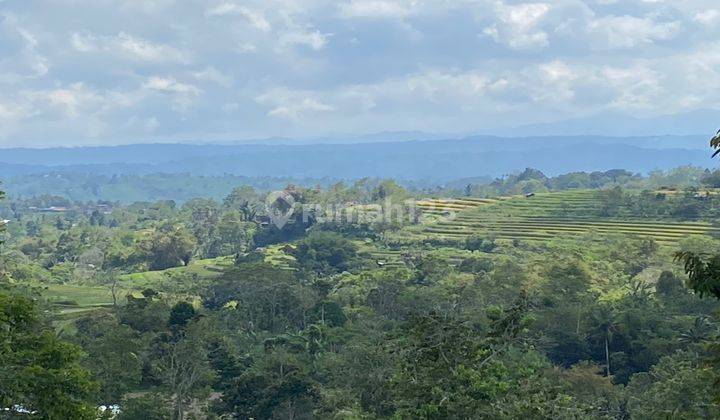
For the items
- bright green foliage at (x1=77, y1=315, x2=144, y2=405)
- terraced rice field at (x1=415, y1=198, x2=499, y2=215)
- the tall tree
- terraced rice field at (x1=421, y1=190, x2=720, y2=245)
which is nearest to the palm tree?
bright green foliage at (x1=77, y1=315, x2=144, y2=405)

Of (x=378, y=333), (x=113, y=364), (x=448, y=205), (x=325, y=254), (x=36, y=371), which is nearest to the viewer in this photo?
(x=36, y=371)

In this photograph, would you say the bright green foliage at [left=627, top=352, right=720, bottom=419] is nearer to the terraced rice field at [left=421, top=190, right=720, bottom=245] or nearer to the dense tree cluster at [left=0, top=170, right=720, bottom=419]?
the dense tree cluster at [left=0, top=170, right=720, bottom=419]

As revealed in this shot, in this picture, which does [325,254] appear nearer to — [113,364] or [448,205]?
[448,205]

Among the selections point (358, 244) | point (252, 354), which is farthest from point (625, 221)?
point (252, 354)

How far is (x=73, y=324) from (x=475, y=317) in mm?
22644

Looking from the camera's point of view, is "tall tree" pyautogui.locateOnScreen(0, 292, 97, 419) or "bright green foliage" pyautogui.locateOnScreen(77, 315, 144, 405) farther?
"bright green foliage" pyautogui.locateOnScreen(77, 315, 144, 405)

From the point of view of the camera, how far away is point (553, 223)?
279 feet

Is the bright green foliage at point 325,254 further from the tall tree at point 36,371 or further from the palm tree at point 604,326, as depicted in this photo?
the tall tree at point 36,371

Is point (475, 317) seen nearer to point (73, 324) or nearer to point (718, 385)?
point (73, 324)

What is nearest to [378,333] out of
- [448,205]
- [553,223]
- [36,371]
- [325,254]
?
[36,371]

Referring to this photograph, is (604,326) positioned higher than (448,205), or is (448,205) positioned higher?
(448,205)

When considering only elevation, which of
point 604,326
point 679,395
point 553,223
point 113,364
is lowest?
point 604,326

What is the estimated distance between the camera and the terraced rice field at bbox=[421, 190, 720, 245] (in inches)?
2901

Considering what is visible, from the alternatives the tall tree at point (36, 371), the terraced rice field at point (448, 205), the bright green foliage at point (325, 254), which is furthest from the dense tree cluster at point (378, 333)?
the terraced rice field at point (448, 205)
